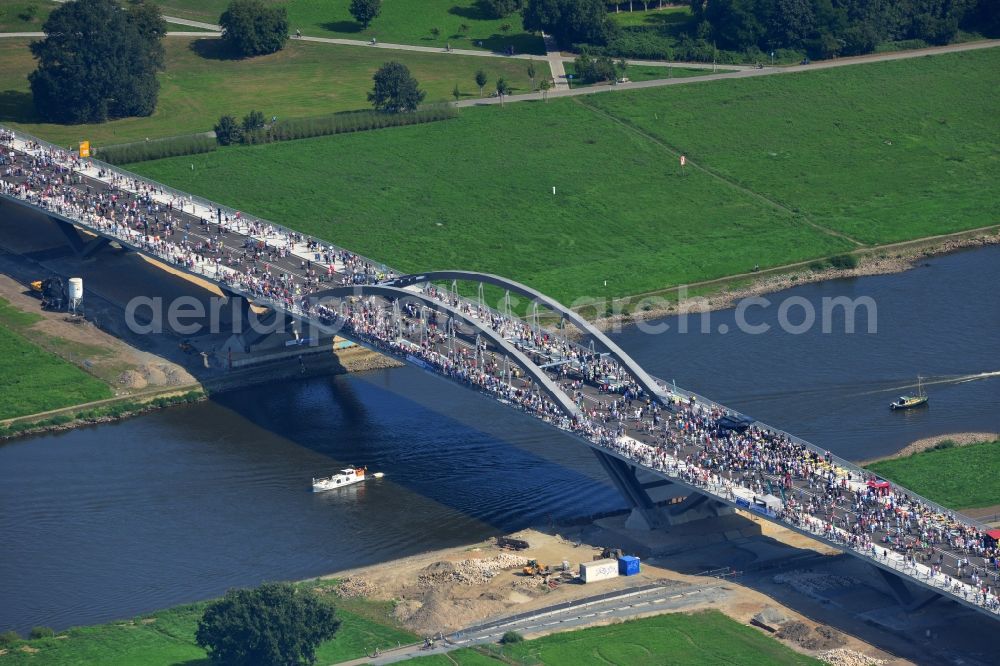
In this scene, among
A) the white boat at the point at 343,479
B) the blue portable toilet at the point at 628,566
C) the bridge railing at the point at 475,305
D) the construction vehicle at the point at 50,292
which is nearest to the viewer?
the bridge railing at the point at 475,305

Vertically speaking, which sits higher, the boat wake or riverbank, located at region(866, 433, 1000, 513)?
the boat wake

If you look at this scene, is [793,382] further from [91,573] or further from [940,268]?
[91,573]

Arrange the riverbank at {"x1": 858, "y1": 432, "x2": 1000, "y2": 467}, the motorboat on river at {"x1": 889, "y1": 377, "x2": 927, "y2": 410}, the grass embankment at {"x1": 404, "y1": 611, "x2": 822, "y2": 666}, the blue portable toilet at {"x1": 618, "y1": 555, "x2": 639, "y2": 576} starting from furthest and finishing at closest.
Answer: the motorboat on river at {"x1": 889, "y1": 377, "x2": 927, "y2": 410} < the riverbank at {"x1": 858, "y1": 432, "x2": 1000, "y2": 467} < the blue portable toilet at {"x1": 618, "y1": 555, "x2": 639, "y2": 576} < the grass embankment at {"x1": 404, "y1": 611, "x2": 822, "y2": 666}

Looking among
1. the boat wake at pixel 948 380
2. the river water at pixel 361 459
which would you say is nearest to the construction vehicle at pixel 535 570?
the river water at pixel 361 459

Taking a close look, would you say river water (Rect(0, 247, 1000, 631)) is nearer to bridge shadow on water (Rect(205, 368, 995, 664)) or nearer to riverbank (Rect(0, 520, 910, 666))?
bridge shadow on water (Rect(205, 368, 995, 664))

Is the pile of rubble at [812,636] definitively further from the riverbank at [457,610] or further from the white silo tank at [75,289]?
the white silo tank at [75,289]

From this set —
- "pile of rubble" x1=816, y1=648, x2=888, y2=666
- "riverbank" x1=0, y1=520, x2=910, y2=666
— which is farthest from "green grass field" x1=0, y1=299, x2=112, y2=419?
"pile of rubble" x1=816, y1=648, x2=888, y2=666

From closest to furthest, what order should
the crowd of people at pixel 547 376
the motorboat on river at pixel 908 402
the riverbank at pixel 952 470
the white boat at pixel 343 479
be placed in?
1. the crowd of people at pixel 547 376
2. the riverbank at pixel 952 470
3. the white boat at pixel 343 479
4. the motorboat on river at pixel 908 402
